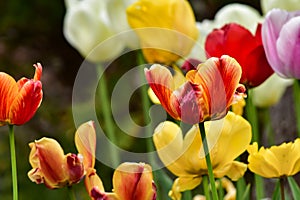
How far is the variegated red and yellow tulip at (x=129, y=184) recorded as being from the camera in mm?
666

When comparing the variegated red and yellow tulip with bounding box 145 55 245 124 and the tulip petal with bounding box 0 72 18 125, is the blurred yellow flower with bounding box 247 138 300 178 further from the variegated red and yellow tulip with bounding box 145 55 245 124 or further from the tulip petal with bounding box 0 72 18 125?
the tulip petal with bounding box 0 72 18 125

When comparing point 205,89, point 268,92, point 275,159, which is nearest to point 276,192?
point 275,159

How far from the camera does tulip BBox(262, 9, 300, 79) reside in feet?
2.71

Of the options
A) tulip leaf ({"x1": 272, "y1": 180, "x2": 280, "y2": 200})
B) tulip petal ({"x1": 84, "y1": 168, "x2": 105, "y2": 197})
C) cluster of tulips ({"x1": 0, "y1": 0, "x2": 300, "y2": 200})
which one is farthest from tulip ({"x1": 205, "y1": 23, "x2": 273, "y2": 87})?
tulip petal ({"x1": 84, "y1": 168, "x2": 105, "y2": 197})

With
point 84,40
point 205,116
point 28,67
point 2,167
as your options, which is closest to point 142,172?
point 205,116

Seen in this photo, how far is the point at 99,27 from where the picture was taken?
1.20 metres

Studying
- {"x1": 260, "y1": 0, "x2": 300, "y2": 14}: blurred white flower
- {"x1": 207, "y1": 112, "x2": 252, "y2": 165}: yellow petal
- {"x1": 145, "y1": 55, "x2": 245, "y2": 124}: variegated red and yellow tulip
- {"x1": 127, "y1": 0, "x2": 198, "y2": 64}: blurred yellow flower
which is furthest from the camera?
{"x1": 260, "y1": 0, "x2": 300, "y2": 14}: blurred white flower

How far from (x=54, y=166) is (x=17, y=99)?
62 mm

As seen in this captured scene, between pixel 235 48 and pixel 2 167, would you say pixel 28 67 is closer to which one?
pixel 2 167

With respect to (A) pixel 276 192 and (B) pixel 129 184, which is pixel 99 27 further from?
(B) pixel 129 184

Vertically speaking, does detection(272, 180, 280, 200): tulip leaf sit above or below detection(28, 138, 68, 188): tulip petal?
below

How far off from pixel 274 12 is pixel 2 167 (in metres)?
1.49

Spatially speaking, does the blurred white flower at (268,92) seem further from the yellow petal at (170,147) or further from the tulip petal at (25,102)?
the tulip petal at (25,102)

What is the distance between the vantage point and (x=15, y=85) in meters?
0.71
